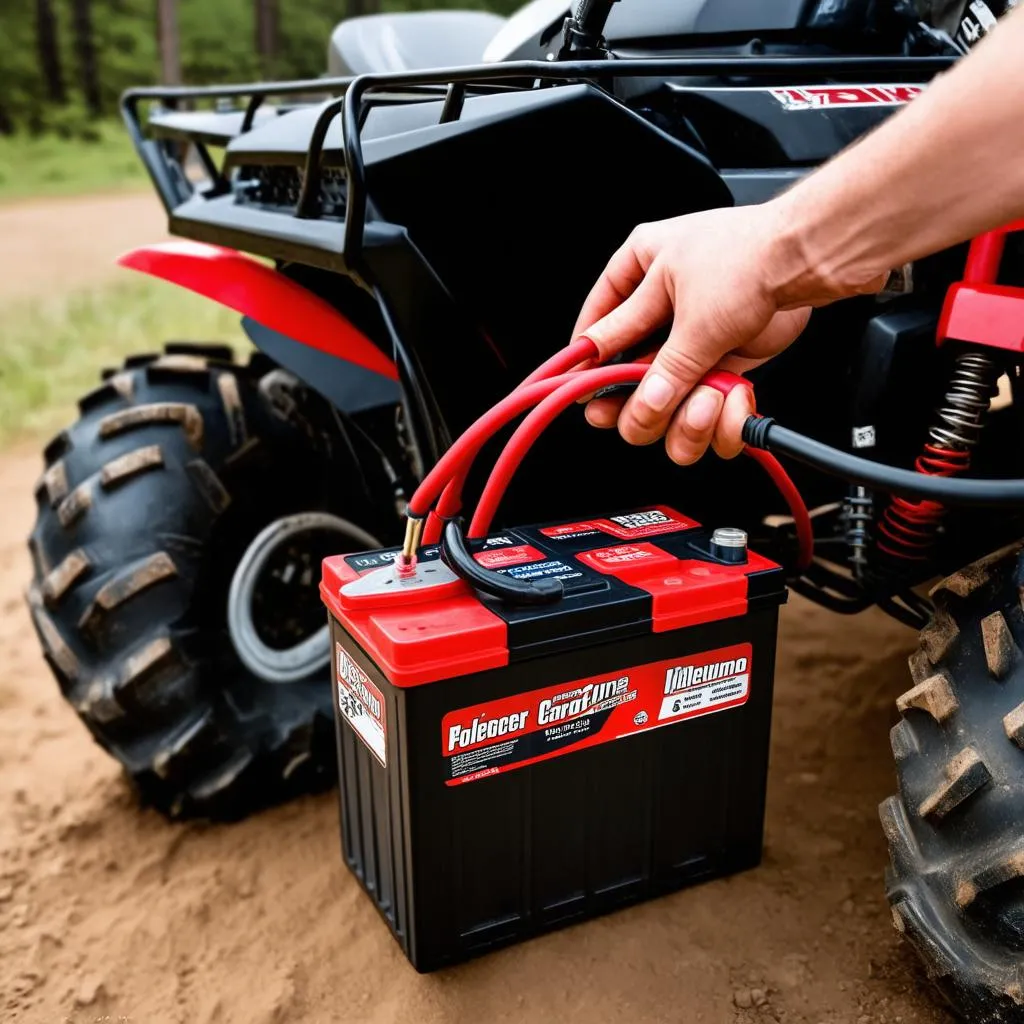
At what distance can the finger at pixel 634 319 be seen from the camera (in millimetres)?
1231

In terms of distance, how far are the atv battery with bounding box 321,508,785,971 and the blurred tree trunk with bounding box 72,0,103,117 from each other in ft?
64.0

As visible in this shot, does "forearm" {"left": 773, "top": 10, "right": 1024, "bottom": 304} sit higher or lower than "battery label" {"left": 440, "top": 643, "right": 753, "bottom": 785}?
higher

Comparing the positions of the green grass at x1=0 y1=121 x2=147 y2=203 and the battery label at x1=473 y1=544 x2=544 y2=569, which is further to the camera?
the green grass at x1=0 y1=121 x2=147 y2=203

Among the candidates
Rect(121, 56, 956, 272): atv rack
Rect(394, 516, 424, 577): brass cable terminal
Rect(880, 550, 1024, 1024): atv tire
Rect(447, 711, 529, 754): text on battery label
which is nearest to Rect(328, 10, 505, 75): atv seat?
Rect(121, 56, 956, 272): atv rack

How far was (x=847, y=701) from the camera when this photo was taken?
2.38 m

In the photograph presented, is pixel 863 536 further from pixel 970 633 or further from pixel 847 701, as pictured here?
pixel 847 701

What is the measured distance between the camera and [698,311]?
117cm

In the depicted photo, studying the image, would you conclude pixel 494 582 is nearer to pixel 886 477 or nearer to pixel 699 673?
pixel 699 673

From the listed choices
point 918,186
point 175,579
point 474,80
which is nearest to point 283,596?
point 175,579

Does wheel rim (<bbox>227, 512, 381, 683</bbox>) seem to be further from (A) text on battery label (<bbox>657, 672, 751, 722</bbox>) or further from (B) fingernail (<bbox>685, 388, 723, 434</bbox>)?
(B) fingernail (<bbox>685, 388, 723, 434</bbox>)

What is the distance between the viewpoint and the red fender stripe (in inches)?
71.7

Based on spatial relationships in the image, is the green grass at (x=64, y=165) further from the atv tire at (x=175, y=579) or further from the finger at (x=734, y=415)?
the finger at (x=734, y=415)

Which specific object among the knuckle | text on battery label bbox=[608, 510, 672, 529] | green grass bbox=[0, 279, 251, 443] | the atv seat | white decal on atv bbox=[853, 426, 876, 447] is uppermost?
the atv seat

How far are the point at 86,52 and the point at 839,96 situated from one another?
19.9 m
